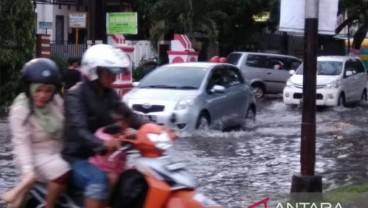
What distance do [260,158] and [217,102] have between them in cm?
422

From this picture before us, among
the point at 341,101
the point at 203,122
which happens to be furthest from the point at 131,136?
the point at 341,101

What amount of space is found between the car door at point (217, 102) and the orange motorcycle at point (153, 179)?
13211 millimetres

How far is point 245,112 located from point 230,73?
38.5 inches

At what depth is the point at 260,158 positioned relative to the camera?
1609 cm

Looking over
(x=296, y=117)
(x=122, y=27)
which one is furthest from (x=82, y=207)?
(x=122, y=27)

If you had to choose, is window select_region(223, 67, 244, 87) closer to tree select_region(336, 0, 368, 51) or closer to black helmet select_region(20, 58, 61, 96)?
black helmet select_region(20, 58, 61, 96)

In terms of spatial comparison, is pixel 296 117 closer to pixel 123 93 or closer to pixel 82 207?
pixel 123 93

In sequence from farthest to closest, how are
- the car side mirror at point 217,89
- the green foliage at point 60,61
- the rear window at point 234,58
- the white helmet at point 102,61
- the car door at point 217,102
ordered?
1. the rear window at point 234,58
2. the green foliage at point 60,61
3. the car side mirror at point 217,89
4. the car door at point 217,102
5. the white helmet at point 102,61

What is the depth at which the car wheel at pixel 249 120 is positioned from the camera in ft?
72.1

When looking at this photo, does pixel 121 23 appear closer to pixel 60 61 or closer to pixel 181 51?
pixel 181 51

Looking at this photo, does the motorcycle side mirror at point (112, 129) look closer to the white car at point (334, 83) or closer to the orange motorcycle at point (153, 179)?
the orange motorcycle at point (153, 179)

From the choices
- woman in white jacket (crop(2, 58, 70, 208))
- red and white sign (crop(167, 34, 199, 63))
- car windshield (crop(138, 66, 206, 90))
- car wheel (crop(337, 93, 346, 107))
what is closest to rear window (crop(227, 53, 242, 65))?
car wheel (crop(337, 93, 346, 107))

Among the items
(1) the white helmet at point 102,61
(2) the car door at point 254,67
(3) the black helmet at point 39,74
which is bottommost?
(2) the car door at point 254,67

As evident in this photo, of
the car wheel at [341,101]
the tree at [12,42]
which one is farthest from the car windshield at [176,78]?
the car wheel at [341,101]
